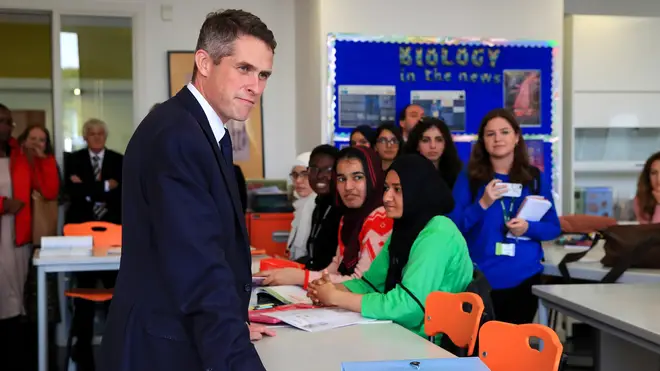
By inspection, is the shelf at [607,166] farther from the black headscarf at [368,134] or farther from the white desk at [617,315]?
the white desk at [617,315]

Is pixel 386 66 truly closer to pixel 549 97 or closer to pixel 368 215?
pixel 549 97

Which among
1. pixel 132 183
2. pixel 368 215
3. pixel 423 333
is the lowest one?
pixel 423 333

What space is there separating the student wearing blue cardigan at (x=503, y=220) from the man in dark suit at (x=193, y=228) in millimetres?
2013

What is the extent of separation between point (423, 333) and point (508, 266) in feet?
3.25

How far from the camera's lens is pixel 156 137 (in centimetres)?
132

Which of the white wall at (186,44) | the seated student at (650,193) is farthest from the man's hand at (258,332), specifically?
the white wall at (186,44)

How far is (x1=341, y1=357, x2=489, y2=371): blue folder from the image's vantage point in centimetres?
140

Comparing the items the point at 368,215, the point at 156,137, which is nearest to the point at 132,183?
the point at 156,137

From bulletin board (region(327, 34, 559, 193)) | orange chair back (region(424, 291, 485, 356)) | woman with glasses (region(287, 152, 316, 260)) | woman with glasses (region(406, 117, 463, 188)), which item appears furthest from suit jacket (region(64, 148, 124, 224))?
orange chair back (region(424, 291, 485, 356))

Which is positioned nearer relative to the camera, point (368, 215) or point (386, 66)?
point (368, 215)

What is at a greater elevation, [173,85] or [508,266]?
[173,85]

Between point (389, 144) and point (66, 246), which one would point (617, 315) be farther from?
point (66, 246)

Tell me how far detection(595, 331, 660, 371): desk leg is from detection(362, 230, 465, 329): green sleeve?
1.07 meters

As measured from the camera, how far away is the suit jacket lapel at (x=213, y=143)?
139 centimetres
